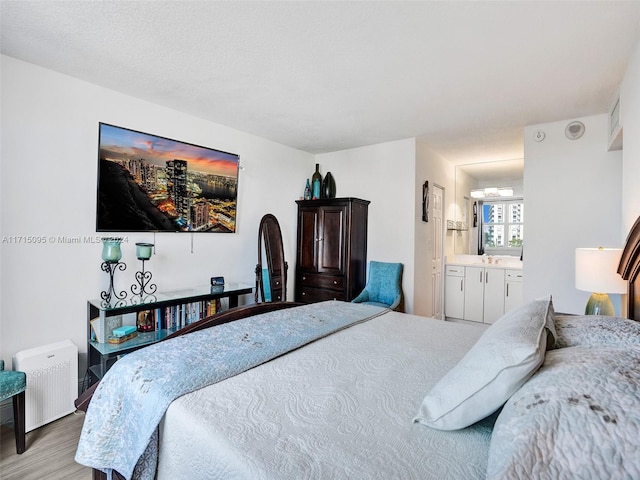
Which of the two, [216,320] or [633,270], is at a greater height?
[633,270]

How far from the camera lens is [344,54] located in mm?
2260

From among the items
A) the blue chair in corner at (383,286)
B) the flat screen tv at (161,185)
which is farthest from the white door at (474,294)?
the flat screen tv at (161,185)

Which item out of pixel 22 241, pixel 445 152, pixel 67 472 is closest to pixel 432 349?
pixel 67 472

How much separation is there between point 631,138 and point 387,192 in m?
2.48

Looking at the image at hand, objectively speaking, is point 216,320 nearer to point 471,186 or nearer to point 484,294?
point 484,294

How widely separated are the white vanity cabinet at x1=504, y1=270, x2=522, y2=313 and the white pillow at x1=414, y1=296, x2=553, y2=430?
4.36 m

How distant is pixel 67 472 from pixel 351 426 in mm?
1928

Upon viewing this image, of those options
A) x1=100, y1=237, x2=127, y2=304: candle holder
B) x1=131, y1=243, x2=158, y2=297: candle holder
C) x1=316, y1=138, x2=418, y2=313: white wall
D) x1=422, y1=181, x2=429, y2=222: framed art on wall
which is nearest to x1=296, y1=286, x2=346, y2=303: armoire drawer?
x1=316, y1=138, x2=418, y2=313: white wall

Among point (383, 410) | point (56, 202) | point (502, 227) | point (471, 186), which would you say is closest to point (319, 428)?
point (383, 410)

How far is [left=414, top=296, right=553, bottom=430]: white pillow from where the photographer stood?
2.91 feet

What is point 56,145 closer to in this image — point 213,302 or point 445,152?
point 213,302

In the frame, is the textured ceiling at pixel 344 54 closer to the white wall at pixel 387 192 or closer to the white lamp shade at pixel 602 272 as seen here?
the white wall at pixel 387 192

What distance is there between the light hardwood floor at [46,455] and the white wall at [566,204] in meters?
4.26

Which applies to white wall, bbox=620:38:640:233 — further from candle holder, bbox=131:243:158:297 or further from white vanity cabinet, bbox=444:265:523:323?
candle holder, bbox=131:243:158:297
